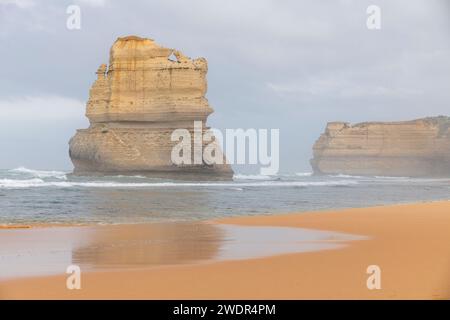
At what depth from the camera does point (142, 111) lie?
170 ft

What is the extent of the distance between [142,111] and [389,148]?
5951cm

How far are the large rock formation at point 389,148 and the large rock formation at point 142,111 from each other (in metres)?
55.2

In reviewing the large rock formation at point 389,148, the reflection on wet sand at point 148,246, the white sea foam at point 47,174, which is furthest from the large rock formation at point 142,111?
the large rock formation at point 389,148

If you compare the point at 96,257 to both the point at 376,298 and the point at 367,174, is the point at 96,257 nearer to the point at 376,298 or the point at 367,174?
the point at 376,298

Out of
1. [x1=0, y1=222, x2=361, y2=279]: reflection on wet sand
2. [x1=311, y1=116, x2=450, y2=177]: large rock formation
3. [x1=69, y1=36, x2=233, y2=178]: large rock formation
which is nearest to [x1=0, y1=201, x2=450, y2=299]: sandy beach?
[x1=0, y1=222, x2=361, y2=279]: reflection on wet sand

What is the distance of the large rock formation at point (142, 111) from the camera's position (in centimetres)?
5025

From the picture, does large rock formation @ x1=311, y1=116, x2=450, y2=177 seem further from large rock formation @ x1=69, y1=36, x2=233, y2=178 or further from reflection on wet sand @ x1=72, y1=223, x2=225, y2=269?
reflection on wet sand @ x1=72, y1=223, x2=225, y2=269

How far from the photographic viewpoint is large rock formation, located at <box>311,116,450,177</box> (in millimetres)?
95312

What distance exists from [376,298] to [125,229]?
8113 millimetres

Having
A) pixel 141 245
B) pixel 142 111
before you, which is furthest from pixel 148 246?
pixel 142 111

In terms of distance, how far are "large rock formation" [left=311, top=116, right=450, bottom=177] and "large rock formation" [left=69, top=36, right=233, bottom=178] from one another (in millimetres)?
55186

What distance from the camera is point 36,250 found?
9.41m

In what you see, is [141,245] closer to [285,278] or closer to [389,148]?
[285,278]

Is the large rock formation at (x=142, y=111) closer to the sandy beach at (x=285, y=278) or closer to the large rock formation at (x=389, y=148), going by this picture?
the sandy beach at (x=285, y=278)
